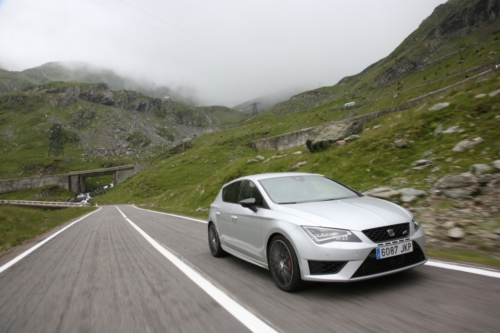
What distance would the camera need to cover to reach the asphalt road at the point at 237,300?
3180 mm

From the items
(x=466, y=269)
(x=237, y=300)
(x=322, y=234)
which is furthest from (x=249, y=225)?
(x=466, y=269)

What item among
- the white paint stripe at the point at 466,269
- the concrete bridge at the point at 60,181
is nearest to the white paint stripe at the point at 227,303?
the white paint stripe at the point at 466,269

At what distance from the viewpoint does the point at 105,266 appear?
Answer: 6781mm

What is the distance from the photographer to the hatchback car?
3768 mm

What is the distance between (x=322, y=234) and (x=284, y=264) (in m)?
0.76

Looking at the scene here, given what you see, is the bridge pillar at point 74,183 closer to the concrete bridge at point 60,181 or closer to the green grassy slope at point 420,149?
the concrete bridge at point 60,181

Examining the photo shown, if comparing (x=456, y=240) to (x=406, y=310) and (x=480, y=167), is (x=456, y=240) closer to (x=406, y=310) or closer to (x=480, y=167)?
(x=480, y=167)

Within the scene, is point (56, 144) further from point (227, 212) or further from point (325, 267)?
point (325, 267)

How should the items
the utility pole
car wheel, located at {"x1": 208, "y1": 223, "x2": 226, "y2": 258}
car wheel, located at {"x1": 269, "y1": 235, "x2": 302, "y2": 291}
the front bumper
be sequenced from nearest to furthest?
the front bumper, car wheel, located at {"x1": 269, "y1": 235, "x2": 302, "y2": 291}, car wheel, located at {"x1": 208, "y1": 223, "x2": 226, "y2": 258}, the utility pole

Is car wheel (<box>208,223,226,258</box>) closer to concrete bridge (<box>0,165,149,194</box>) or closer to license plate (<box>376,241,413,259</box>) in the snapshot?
license plate (<box>376,241,413,259</box>)

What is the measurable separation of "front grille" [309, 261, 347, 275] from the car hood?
42cm

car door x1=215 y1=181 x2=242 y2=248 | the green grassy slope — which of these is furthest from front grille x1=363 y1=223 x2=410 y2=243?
the green grassy slope

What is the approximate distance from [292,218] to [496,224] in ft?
15.5

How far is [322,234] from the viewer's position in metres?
3.93
